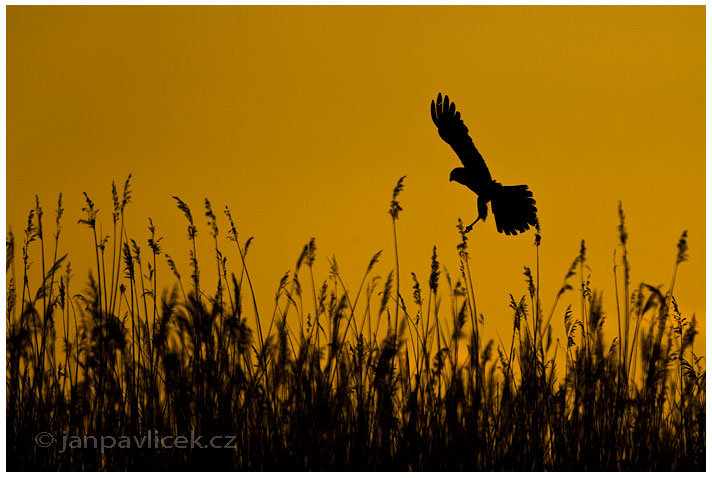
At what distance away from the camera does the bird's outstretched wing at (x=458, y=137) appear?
5.02 m

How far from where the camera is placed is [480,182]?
5.07 m

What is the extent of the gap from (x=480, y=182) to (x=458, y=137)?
0.82 feet

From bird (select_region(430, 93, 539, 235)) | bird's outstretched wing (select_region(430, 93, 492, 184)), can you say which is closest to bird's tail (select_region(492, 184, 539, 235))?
bird (select_region(430, 93, 539, 235))

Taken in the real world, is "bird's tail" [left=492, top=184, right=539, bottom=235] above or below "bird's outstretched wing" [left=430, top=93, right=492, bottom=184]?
below

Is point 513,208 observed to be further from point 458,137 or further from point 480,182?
point 458,137

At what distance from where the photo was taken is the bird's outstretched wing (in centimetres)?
502

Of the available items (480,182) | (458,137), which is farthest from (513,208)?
(458,137)

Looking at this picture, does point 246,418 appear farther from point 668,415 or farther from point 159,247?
point 668,415

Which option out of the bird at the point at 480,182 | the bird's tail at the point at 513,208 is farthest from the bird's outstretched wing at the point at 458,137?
the bird's tail at the point at 513,208

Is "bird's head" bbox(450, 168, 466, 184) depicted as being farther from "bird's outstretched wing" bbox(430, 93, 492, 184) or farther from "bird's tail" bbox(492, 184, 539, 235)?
"bird's tail" bbox(492, 184, 539, 235)

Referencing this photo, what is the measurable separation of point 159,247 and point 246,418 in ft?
2.66

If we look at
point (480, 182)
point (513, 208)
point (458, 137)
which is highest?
point (458, 137)

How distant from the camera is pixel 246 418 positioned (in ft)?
13.1

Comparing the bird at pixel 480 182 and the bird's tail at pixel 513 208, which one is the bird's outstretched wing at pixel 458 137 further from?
the bird's tail at pixel 513 208
